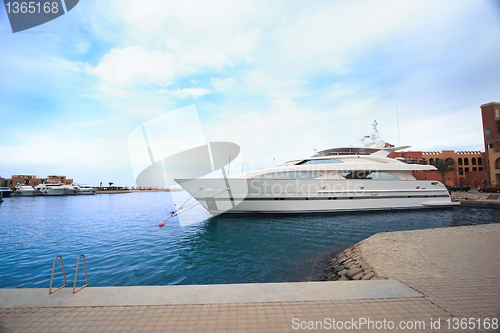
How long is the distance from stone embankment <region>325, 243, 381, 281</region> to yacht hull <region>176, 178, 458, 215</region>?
881cm

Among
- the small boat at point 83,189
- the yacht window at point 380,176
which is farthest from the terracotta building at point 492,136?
the small boat at point 83,189

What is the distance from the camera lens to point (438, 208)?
20312 mm

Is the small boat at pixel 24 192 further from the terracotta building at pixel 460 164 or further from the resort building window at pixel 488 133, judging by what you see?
the resort building window at pixel 488 133

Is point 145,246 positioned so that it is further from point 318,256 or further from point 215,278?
point 318,256

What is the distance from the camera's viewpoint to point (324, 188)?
54.2 ft

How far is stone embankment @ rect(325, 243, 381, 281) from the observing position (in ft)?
16.4

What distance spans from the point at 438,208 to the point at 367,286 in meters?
22.5

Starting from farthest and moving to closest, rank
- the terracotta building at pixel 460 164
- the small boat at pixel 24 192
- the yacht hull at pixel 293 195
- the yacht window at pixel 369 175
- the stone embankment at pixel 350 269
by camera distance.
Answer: the small boat at pixel 24 192 < the terracotta building at pixel 460 164 < the yacht window at pixel 369 175 < the yacht hull at pixel 293 195 < the stone embankment at pixel 350 269

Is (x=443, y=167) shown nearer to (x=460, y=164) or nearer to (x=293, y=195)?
(x=460, y=164)

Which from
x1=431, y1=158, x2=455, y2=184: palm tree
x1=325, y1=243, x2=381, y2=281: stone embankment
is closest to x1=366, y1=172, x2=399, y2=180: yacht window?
x1=325, y1=243, x2=381, y2=281: stone embankment

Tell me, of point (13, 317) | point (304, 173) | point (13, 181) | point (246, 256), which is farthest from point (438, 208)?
point (13, 181)

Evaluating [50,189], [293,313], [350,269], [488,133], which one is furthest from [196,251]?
[50,189]

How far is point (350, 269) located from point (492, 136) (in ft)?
145

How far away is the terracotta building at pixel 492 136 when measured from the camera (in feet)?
106
